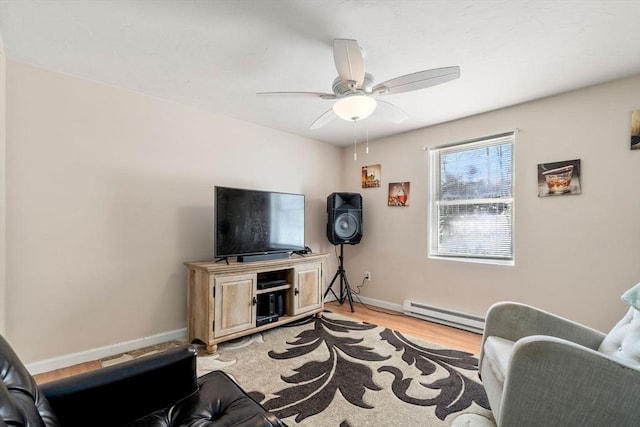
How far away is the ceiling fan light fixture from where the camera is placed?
181 centimetres

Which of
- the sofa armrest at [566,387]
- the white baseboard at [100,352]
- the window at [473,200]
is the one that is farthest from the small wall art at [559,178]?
the white baseboard at [100,352]

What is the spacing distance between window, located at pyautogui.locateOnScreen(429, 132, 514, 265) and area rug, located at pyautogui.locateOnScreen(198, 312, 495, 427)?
1184 millimetres

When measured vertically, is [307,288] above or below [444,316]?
above

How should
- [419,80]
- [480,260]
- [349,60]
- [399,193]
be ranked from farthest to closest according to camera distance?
[399,193]
[480,260]
[419,80]
[349,60]

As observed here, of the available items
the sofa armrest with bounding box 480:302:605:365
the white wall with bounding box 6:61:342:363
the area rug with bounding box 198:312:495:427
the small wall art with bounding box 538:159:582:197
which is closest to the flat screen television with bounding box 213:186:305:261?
the white wall with bounding box 6:61:342:363

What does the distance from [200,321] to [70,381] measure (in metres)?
1.52

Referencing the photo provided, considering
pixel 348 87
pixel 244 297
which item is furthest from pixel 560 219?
pixel 244 297

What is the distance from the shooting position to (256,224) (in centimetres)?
287

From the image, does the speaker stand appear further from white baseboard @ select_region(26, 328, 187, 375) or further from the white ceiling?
the white ceiling

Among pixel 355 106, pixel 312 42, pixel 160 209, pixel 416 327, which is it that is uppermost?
pixel 312 42

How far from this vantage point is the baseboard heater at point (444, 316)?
2924 millimetres

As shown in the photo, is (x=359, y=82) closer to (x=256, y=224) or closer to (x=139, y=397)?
(x=256, y=224)

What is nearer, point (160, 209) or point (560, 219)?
point (560, 219)

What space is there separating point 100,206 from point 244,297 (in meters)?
1.42
